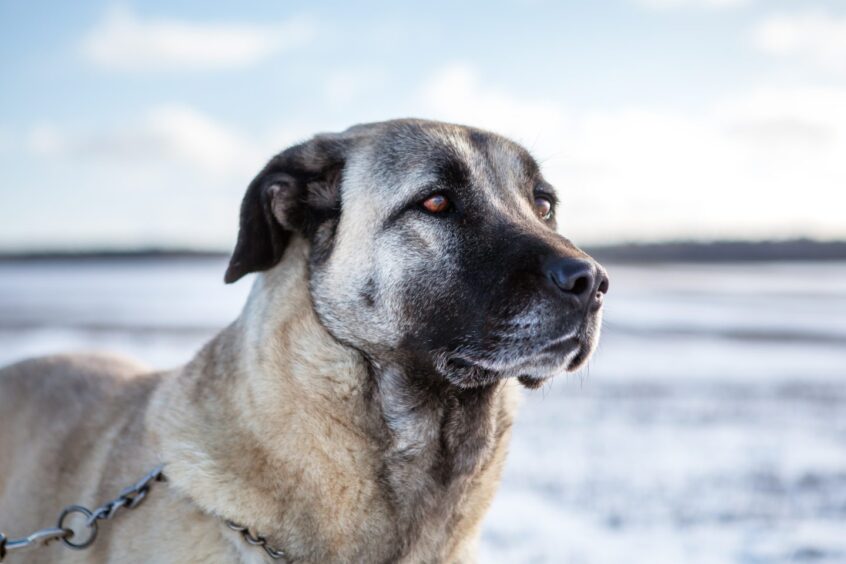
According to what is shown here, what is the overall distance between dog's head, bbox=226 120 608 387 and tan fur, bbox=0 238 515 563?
0.37ft

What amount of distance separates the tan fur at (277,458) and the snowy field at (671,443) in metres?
1.64

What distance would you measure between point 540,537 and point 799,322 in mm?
14244

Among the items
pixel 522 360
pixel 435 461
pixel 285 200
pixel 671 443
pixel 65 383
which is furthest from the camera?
pixel 671 443

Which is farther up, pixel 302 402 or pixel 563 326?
pixel 563 326

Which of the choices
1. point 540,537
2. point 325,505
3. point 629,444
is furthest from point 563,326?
point 629,444

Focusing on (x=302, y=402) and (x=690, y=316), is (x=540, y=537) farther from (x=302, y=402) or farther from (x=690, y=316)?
(x=690, y=316)

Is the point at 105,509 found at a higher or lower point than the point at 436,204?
lower

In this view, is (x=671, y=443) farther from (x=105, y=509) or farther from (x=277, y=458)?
(x=105, y=509)

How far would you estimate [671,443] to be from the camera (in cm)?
678

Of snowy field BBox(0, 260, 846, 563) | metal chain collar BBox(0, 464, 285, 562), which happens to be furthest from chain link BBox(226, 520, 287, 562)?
snowy field BBox(0, 260, 846, 563)

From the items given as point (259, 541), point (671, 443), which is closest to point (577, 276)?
point (259, 541)

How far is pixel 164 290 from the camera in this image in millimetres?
27578

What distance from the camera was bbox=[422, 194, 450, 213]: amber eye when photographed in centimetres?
313

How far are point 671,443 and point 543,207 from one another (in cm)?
388
